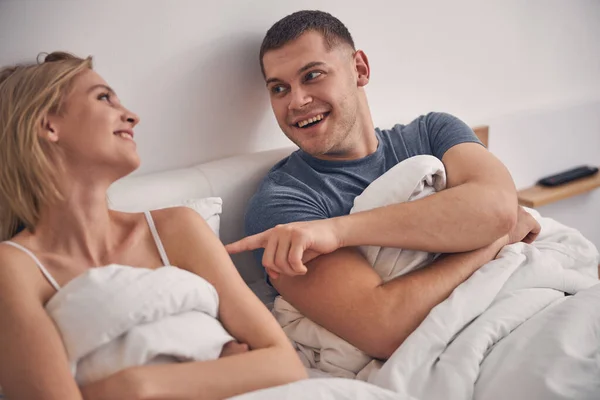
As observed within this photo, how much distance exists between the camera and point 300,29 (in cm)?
159

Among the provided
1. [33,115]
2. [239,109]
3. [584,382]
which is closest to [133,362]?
[33,115]

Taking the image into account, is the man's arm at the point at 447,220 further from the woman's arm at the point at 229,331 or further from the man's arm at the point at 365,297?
the woman's arm at the point at 229,331

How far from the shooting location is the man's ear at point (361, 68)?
176 cm

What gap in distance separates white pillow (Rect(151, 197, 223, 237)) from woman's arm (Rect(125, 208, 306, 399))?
7.8 inches

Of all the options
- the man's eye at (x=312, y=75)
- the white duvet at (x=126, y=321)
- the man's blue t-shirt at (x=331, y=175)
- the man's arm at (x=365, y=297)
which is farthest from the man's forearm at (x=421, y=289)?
the man's eye at (x=312, y=75)

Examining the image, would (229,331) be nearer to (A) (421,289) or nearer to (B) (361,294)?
(B) (361,294)

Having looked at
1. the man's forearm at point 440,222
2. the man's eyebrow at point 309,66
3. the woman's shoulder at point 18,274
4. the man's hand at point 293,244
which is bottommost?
the man's forearm at point 440,222

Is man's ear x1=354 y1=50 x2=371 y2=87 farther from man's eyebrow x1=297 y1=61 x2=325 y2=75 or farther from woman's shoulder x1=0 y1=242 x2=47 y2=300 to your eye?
woman's shoulder x1=0 y1=242 x2=47 y2=300

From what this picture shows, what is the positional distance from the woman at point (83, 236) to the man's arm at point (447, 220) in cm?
31

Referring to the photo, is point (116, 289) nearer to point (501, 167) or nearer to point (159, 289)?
point (159, 289)

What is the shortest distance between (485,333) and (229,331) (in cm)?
49

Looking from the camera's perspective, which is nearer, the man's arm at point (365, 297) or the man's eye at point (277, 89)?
the man's arm at point (365, 297)

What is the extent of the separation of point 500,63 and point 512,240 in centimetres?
111

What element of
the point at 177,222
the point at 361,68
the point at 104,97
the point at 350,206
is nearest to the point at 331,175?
the point at 350,206
